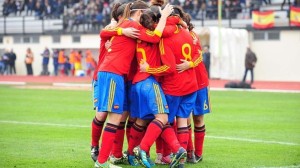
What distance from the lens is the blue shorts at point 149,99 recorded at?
405 inches

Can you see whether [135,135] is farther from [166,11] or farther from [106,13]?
[106,13]

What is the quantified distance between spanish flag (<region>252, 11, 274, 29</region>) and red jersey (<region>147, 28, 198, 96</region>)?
31.1 meters

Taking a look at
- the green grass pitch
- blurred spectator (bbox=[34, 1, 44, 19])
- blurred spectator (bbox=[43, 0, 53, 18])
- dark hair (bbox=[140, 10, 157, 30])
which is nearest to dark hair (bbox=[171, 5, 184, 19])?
dark hair (bbox=[140, 10, 157, 30])

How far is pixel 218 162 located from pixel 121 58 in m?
2.10

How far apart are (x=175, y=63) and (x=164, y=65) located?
0.22 m

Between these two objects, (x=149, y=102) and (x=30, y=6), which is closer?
(x=149, y=102)

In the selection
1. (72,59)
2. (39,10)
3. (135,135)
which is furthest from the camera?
(39,10)

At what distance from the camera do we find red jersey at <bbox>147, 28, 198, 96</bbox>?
34.1 ft

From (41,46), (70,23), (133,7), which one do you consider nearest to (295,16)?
(70,23)

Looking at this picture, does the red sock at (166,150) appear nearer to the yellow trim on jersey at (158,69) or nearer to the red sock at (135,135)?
the red sock at (135,135)

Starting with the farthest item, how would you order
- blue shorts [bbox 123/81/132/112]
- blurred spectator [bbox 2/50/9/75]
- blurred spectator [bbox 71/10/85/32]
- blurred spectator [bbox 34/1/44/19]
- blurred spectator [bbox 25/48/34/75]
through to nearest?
blurred spectator [bbox 34/1/44/19] → blurred spectator [bbox 2/50/9/75] → blurred spectator [bbox 25/48/34/75] → blurred spectator [bbox 71/10/85/32] → blue shorts [bbox 123/81/132/112]

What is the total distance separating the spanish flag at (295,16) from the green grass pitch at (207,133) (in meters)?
14.6

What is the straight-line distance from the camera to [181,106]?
10.7m

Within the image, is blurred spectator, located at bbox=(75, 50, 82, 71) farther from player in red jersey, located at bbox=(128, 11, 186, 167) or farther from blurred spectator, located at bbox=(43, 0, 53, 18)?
player in red jersey, located at bbox=(128, 11, 186, 167)
